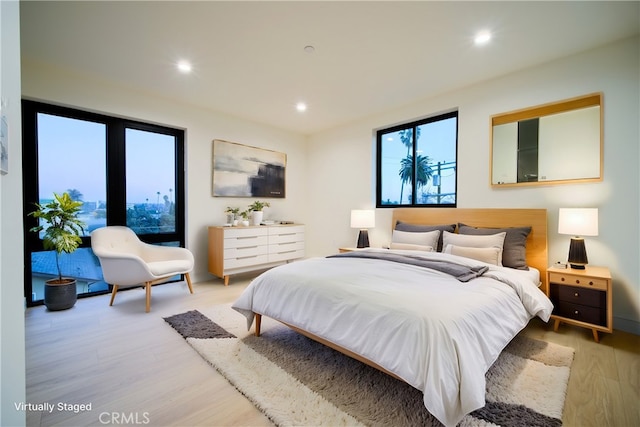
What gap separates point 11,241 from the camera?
0.94 meters

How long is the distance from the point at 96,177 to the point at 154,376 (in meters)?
2.75

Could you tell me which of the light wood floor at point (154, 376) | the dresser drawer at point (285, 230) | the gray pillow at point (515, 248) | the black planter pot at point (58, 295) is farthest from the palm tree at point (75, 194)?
the gray pillow at point (515, 248)

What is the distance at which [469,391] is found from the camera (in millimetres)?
1235

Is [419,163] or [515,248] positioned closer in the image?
[515,248]

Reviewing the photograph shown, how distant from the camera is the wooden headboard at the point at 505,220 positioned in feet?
9.11

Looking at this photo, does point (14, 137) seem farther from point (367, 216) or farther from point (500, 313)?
point (367, 216)

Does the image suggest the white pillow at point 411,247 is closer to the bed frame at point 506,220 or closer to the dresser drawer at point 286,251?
the bed frame at point 506,220

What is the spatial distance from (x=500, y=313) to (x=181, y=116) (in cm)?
421

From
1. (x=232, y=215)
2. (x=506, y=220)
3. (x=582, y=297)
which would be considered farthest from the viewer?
(x=232, y=215)

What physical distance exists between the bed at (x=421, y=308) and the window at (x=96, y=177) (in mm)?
2367

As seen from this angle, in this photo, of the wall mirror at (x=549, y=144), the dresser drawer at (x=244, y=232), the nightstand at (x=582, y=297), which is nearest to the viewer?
the nightstand at (x=582, y=297)

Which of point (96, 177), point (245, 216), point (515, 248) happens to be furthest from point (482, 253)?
point (96, 177)

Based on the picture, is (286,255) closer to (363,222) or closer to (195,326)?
(363,222)

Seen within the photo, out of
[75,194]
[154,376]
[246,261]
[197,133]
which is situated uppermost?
[197,133]
